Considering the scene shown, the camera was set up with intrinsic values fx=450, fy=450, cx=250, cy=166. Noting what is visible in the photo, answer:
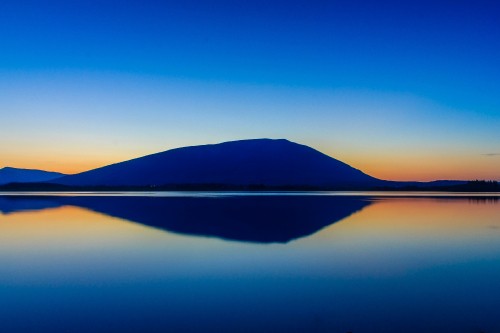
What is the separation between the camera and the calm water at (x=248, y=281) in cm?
732

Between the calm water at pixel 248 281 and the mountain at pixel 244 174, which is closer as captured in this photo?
the calm water at pixel 248 281

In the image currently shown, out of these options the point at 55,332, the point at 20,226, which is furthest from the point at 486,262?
the point at 20,226

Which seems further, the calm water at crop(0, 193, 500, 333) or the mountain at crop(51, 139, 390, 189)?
the mountain at crop(51, 139, 390, 189)

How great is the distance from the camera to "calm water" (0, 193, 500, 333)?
7.32 metres

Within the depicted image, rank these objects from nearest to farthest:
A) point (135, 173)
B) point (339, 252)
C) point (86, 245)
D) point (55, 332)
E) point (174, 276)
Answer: point (55, 332) < point (174, 276) < point (339, 252) < point (86, 245) < point (135, 173)

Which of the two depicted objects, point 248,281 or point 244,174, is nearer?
point 248,281

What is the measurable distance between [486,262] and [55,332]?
463 inches

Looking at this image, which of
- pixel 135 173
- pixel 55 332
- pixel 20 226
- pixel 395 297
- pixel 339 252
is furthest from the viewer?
pixel 135 173

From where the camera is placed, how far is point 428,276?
11.1m

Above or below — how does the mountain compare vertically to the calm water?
above

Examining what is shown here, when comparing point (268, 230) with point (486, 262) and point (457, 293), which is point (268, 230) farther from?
point (457, 293)

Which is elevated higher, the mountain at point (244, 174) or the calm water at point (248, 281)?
the mountain at point (244, 174)

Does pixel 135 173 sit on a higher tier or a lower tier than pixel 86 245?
higher

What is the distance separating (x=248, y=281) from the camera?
34.0 ft
